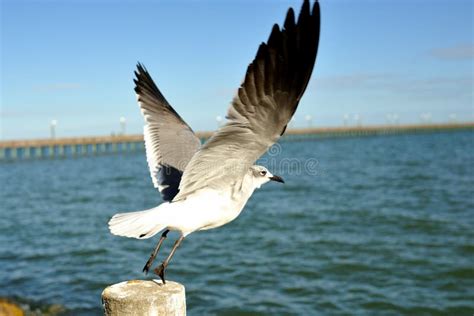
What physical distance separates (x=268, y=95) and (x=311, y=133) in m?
84.0

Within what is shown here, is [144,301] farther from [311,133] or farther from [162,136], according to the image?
[311,133]

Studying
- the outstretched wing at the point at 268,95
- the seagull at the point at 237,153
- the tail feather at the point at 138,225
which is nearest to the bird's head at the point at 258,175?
the seagull at the point at 237,153

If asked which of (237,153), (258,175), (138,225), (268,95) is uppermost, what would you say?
(268,95)

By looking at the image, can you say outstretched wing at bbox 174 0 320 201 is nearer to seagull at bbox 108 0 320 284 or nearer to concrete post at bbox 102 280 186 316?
seagull at bbox 108 0 320 284

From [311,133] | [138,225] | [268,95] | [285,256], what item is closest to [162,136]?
[138,225]

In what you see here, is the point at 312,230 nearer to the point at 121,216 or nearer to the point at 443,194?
the point at 443,194

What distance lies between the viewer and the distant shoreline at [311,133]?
1783 inches

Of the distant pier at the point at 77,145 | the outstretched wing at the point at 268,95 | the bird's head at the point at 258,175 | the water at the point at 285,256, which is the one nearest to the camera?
the outstretched wing at the point at 268,95

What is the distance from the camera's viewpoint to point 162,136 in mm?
4320

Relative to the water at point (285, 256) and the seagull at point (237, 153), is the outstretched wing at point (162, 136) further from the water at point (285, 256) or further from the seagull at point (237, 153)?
the water at point (285, 256)

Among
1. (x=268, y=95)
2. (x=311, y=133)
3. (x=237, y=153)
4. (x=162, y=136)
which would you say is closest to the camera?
(x=268, y=95)

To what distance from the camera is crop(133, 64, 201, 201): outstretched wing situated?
4066mm

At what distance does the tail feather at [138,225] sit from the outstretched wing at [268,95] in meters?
0.44

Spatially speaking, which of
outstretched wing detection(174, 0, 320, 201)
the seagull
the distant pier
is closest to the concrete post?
the seagull
